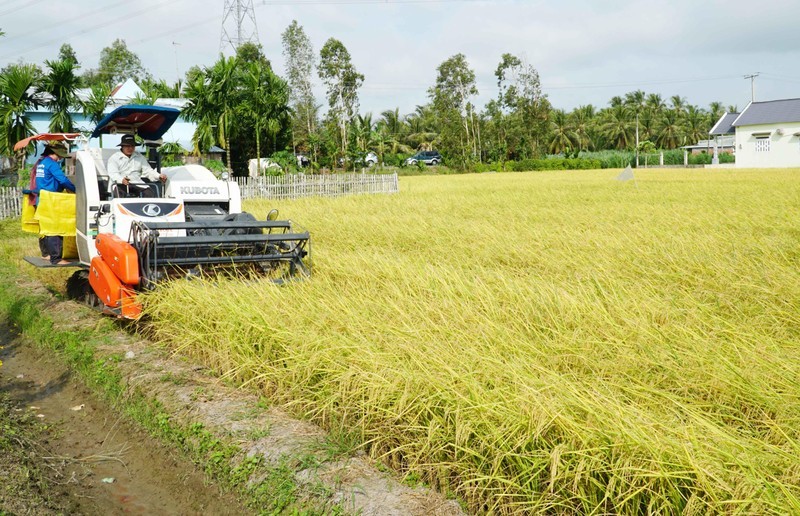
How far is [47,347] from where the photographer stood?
264 inches

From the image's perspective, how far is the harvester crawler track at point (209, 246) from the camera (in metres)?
6.42

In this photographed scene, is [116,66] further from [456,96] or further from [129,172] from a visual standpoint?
[129,172]

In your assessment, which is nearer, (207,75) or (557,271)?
(557,271)

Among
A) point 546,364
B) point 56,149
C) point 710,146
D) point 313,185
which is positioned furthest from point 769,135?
point 546,364

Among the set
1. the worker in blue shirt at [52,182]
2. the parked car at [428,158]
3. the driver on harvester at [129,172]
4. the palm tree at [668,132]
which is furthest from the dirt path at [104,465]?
the palm tree at [668,132]

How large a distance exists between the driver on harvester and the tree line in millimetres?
15779

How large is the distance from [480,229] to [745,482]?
876 cm

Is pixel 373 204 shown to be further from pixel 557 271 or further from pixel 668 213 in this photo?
pixel 557 271

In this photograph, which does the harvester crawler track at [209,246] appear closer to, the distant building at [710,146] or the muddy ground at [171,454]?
the muddy ground at [171,454]

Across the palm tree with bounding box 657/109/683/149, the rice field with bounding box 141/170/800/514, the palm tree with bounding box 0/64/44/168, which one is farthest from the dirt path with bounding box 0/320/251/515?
the palm tree with bounding box 657/109/683/149

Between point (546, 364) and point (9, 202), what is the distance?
1835cm

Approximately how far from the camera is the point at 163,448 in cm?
443

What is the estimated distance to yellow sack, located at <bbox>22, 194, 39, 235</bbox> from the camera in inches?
329

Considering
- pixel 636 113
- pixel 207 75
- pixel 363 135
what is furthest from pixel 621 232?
pixel 636 113
